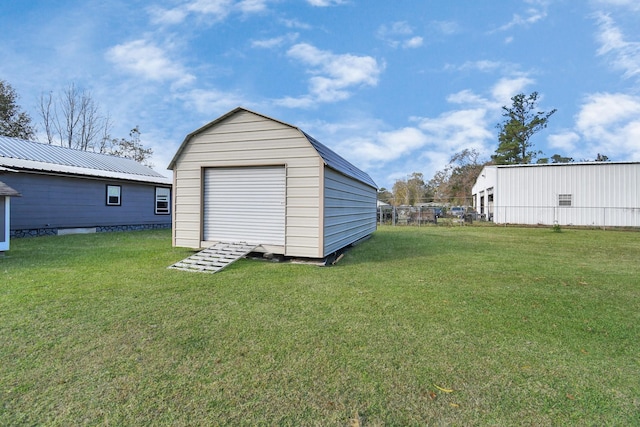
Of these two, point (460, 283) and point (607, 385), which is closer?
point (607, 385)

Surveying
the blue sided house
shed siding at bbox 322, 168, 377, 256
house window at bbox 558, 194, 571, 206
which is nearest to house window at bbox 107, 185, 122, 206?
the blue sided house

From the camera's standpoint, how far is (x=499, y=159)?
117 feet

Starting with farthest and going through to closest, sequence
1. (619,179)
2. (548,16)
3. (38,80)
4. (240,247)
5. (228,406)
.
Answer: (38,80) → (619,179) → (548,16) → (240,247) → (228,406)

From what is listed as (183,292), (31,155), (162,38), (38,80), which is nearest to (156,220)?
(31,155)

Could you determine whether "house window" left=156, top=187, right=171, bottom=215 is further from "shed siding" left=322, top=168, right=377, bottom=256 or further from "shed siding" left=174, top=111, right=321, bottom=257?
"shed siding" left=322, top=168, right=377, bottom=256

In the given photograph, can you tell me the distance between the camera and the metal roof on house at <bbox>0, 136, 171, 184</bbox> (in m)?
11.8

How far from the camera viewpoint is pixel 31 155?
12758mm

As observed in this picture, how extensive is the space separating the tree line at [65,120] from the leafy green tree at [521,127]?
40.9m

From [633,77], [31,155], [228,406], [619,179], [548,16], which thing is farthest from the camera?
[619,179]

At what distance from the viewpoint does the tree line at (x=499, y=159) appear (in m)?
33.4

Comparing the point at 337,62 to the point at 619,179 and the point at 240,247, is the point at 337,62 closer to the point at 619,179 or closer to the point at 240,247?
the point at 240,247

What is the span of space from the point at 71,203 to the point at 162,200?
179 inches

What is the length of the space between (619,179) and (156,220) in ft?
88.0

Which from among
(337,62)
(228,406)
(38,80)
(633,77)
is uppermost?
(38,80)
